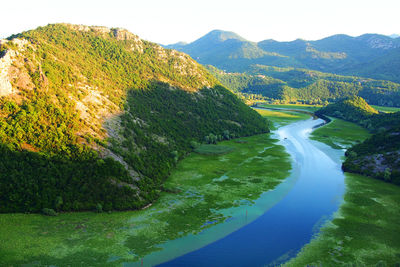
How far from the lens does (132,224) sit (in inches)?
2616

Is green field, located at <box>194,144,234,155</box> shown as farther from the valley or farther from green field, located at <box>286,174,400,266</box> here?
green field, located at <box>286,174,400,266</box>

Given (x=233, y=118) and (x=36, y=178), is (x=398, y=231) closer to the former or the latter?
(x=36, y=178)

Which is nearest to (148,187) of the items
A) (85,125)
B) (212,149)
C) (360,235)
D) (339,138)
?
(85,125)

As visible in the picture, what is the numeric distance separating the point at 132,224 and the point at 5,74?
61789 mm

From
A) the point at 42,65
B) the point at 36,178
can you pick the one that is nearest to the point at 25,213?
the point at 36,178

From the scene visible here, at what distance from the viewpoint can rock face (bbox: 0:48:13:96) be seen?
8009 centimetres

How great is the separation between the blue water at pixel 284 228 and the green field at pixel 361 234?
2657mm

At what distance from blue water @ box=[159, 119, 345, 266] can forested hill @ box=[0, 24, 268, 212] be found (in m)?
26.5

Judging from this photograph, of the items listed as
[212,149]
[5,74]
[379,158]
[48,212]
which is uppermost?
[5,74]

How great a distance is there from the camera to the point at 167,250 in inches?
2295

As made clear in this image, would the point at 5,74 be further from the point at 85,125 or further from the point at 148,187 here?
the point at 148,187

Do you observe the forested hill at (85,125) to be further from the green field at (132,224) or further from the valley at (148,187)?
the green field at (132,224)

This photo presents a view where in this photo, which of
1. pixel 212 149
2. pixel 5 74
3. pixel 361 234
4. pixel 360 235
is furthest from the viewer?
pixel 212 149

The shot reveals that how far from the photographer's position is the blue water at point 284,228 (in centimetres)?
5727
